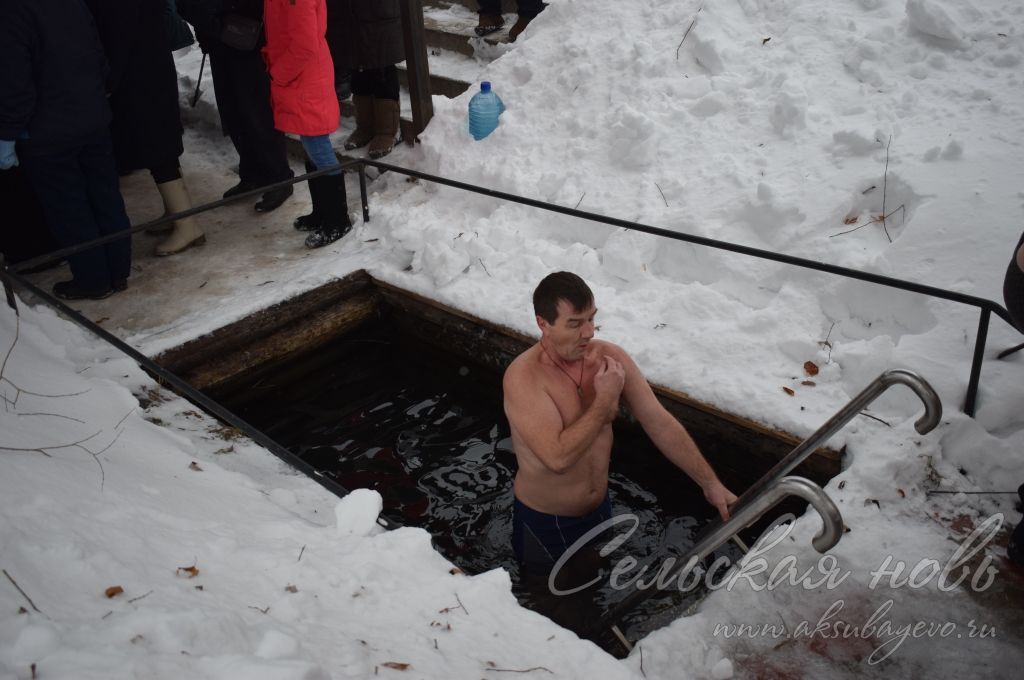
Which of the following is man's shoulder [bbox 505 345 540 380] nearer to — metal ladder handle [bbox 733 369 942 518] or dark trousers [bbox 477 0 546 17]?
metal ladder handle [bbox 733 369 942 518]

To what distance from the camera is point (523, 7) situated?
8258 mm

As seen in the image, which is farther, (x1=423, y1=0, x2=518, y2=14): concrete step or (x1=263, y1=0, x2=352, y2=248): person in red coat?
(x1=423, y1=0, x2=518, y2=14): concrete step

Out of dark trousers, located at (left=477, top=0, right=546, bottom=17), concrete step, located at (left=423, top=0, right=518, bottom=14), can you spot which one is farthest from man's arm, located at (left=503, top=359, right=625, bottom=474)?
concrete step, located at (left=423, top=0, right=518, bottom=14)

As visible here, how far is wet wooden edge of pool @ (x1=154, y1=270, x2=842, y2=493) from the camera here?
430 centimetres

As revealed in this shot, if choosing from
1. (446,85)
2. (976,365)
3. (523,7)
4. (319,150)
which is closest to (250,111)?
(319,150)

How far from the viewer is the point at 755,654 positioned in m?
2.87

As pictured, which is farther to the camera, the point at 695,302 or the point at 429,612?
the point at 695,302

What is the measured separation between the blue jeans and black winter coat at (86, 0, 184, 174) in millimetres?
1015

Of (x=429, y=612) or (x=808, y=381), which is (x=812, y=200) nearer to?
(x=808, y=381)

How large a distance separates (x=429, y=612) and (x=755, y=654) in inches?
50.3

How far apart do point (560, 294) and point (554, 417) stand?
1.90ft

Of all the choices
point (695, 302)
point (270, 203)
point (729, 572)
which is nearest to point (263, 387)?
point (270, 203)

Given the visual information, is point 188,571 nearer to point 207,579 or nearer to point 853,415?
point 207,579

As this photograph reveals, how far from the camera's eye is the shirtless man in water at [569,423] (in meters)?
3.28
